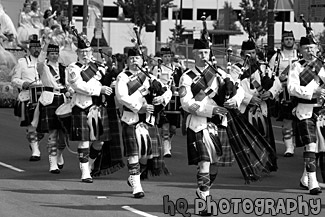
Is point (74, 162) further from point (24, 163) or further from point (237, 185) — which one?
point (237, 185)

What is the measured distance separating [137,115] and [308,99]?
2.37 metres

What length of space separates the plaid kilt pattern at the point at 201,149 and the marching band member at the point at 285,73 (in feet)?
16.8

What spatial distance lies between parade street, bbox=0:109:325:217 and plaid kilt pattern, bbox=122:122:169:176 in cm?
35

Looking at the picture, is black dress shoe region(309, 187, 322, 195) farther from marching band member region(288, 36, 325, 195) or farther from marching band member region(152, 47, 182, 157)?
marching band member region(152, 47, 182, 157)

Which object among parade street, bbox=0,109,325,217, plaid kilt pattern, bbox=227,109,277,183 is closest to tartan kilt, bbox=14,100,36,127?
parade street, bbox=0,109,325,217

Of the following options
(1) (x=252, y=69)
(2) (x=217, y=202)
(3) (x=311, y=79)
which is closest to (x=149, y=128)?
(2) (x=217, y=202)

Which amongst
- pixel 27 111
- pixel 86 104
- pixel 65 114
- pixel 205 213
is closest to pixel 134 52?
pixel 86 104

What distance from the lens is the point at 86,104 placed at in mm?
13648

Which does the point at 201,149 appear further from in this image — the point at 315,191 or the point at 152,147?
the point at 315,191

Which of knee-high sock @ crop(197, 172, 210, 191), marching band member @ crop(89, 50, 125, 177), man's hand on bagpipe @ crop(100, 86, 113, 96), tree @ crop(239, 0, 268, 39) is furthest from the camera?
tree @ crop(239, 0, 268, 39)

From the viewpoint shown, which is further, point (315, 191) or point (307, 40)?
point (307, 40)

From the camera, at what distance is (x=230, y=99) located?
11.3 m

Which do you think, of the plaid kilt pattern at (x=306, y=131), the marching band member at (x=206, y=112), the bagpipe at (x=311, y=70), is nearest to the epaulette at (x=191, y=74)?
the marching band member at (x=206, y=112)

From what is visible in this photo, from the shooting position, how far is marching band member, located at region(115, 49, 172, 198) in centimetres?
1221
